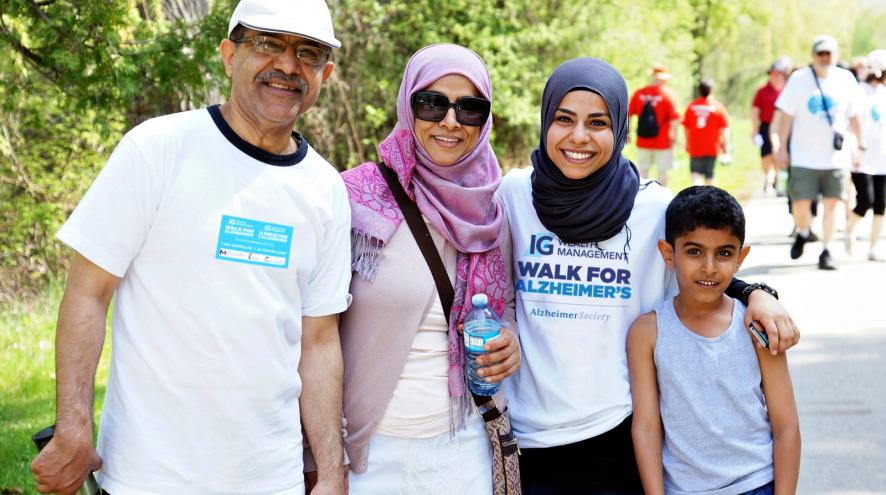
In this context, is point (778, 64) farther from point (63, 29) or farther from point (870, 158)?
point (63, 29)

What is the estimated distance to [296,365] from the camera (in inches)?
105

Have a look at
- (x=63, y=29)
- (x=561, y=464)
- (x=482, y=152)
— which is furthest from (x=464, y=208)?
(x=63, y=29)

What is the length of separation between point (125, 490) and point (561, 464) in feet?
4.39

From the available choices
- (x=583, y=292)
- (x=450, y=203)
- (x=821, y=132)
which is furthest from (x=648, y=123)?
(x=450, y=203)

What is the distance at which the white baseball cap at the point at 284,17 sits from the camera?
2600mm

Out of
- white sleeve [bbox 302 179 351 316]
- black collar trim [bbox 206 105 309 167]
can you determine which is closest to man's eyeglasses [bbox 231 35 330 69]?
black collar trim [bbox 206 105 309 167]

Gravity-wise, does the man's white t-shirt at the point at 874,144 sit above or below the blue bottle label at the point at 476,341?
above

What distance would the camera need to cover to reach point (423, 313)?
9.45ft

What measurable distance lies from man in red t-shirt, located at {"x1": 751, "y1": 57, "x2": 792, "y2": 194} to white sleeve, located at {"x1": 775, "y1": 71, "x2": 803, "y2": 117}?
17.0ft

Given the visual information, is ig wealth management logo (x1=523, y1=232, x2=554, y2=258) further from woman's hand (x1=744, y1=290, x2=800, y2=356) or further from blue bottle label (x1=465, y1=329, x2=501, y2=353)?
woman's hand (x1=744, y1=290, x2=800, y2=356)

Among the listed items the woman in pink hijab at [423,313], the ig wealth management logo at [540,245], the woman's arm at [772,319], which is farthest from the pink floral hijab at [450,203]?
the woman's arm at [772,319]

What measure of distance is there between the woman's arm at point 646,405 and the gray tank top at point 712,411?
0.09 feet

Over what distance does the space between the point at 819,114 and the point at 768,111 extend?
618 cm

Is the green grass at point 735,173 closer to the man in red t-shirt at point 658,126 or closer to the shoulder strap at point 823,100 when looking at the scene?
the man in red t-shirt at point 658,126
